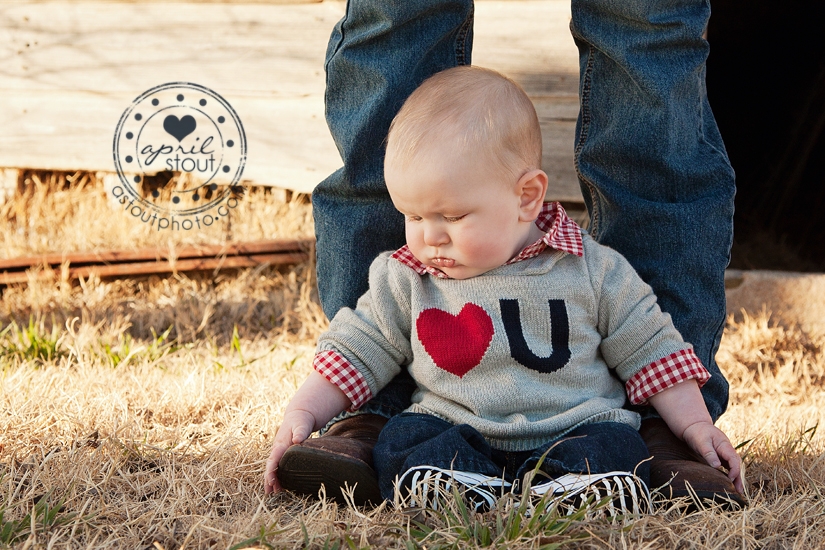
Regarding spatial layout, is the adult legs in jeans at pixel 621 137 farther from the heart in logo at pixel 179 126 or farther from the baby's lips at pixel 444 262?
the heart in logo at pixel 179 126

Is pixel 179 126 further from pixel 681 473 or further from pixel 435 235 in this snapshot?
pixel 681 473

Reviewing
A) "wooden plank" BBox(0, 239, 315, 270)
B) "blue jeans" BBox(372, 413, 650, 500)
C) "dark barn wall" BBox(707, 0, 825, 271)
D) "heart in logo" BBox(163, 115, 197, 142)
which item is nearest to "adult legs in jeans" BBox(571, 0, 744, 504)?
"blue jeans" BBox(372, 413, 650, 500)

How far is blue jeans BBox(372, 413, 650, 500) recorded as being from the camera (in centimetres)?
132

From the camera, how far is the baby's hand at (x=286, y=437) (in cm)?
141

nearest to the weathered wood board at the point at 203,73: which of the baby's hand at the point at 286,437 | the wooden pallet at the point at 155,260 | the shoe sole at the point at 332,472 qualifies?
the wooden pallet at the point at 155,260

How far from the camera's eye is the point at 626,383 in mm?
1573

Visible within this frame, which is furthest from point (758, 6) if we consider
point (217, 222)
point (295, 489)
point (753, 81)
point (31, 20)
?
point (295, 489)

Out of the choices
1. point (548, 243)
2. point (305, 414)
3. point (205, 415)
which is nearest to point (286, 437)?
point (305, 414)

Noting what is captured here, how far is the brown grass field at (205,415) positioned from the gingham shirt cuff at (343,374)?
22 centimetres

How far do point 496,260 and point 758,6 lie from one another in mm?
4307

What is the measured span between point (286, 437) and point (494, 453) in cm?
38

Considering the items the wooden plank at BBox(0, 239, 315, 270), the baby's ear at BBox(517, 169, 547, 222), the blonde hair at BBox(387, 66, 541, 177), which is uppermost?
the blonde hair at BBox(387, 66, 541, 177)

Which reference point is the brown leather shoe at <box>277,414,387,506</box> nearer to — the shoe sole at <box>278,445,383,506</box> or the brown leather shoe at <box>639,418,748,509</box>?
the shoe sole at <box>278,445,383,506</box>

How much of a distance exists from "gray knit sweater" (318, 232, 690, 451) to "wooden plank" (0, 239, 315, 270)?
1440 mm
